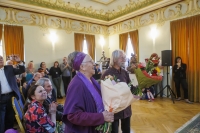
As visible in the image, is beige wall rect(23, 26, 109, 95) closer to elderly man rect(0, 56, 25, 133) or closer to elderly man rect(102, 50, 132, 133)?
elderly man rect(0, 56, 25, 133)

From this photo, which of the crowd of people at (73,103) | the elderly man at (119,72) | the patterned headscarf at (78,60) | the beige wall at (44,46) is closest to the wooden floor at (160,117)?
the elderly man at (119,72)

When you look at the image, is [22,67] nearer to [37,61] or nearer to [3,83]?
[3,83]

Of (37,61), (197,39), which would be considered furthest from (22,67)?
(197,39)

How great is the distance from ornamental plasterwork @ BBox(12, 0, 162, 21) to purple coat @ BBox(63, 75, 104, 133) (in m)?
5.61

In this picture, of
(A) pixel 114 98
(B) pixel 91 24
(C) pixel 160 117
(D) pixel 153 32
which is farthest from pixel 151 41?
(A) pixel 114 98

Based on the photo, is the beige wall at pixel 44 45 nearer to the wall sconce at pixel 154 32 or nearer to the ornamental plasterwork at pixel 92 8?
the ornamental plasterwork at pixel 92 8

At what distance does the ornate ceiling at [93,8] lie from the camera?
17.8ft

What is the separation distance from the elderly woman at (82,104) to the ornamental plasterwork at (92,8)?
17.9ft

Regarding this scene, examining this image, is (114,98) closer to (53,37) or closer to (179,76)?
(179,76)

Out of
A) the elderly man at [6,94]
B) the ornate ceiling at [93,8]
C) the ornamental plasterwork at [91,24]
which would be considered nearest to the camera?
the elderly man at [6,94]

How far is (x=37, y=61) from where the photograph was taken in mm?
5848

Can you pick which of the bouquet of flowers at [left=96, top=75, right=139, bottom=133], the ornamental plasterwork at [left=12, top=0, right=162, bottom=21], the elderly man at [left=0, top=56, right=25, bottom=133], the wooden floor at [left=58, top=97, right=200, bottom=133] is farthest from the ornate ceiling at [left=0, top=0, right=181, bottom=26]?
the bouquet of flowers at [left=96, top=75, right=139, bottom=133]

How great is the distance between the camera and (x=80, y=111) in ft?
3.40

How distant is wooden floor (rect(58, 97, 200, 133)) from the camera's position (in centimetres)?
295
